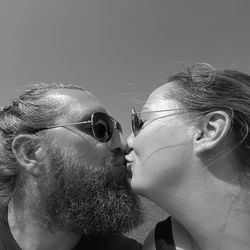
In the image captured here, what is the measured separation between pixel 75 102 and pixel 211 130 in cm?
162

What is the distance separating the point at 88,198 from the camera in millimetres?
2668

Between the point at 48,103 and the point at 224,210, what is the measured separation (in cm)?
210

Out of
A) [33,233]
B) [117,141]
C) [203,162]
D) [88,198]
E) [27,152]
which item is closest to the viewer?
[203,162]

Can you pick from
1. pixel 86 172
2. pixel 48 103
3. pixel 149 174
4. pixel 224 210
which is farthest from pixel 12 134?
pixel 224 210

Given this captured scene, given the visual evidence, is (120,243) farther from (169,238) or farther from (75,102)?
(75,102)

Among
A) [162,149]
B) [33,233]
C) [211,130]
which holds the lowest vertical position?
[33,233]

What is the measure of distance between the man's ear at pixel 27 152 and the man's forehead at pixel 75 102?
471 millimetres

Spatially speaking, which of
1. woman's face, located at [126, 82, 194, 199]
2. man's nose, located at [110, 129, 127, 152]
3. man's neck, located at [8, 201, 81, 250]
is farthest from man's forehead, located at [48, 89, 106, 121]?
man's neck, located at [8, 201, 81, 250]

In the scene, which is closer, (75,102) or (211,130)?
(211,130)

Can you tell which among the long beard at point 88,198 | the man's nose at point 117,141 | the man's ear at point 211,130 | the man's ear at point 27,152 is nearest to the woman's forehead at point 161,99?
the man's ear at point 211,130

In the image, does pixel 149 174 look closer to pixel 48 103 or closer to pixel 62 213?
pixel 62 213

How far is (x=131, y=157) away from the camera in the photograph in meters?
2.43

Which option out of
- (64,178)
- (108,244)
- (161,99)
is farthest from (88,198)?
(161,99)

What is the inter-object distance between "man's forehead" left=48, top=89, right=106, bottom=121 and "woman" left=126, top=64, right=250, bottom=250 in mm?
1035
